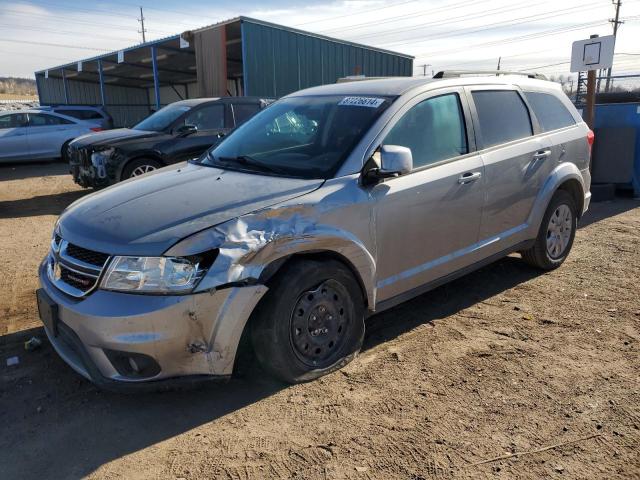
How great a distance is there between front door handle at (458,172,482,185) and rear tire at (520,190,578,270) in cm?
123

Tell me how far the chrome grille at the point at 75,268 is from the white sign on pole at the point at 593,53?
8.64m

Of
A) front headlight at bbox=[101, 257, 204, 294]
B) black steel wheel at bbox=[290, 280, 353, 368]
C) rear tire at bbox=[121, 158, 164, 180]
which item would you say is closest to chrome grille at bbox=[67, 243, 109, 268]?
front headlight at bbox=[101, 257, 204, 294]

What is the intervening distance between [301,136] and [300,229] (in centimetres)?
115

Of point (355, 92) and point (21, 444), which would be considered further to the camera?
point (355, 92)

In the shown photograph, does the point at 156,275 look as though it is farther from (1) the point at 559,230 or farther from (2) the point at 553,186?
(1) the point at 559,230

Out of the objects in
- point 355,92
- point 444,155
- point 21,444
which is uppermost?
point 355,92

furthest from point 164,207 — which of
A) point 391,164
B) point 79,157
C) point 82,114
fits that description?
point 82,114

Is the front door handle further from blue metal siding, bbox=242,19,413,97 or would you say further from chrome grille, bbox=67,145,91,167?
blue metal siding, bbox=242,19,413,97

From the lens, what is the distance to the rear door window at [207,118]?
9291mm

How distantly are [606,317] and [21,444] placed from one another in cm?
410

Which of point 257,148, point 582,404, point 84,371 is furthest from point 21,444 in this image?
point 582,404

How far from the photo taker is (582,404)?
9.92ft

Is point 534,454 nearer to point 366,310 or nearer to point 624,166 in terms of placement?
point 366,310

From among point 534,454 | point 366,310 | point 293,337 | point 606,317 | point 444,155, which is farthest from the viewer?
point 606,317
